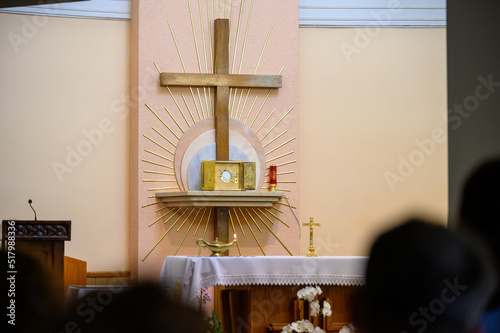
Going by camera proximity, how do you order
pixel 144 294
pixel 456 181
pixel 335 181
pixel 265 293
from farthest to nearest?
1. pixel 335 181
2. pixel 265 293
3. pixel 456 181
4. pixel 144 294

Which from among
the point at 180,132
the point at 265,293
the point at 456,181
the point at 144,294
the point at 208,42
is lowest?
the point at 265,293

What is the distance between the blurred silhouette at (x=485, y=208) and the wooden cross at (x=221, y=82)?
5424mm

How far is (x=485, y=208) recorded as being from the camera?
1.02 m

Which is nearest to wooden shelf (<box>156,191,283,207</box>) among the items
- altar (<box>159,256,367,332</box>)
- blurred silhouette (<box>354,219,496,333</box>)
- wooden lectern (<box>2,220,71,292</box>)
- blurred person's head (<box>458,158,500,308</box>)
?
altar (<box>159,256,367,332</box>)

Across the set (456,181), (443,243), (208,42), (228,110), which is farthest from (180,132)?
(443,243)

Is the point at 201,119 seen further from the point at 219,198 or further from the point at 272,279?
the point at 272,279

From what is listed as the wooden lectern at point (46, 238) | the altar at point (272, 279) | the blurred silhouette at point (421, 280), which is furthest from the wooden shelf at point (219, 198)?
the blurred silhouette at point (421, 280)

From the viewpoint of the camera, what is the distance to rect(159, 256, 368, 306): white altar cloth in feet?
14.8

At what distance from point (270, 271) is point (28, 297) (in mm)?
3675

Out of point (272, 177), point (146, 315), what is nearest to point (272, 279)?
point (272, 177)

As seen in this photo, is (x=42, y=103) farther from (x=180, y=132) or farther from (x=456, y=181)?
(x=456, y=181)

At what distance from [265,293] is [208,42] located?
2.92m

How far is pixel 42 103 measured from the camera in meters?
6.60

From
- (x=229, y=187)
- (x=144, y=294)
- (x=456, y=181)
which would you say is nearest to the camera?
(x=144, y=294)
